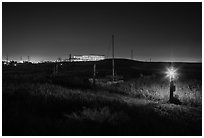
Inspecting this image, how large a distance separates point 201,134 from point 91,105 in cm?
331

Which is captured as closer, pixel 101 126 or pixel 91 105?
pixel 101 126

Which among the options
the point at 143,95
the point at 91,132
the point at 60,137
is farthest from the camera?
the point at 143,95

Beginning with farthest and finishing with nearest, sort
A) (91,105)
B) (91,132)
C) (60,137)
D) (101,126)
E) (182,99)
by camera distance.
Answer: (182,99) → (91,105) → (101,126) → (91,132) → (60,137)

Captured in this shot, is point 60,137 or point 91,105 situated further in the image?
point 91,105

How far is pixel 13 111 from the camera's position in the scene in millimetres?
4828

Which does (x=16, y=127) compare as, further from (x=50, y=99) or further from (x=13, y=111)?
(x=50, y=99)

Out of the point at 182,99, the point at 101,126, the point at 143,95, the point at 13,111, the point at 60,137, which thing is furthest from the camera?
the point at 143,95

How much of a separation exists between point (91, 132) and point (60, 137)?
69 centimetres

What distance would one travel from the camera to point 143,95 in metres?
10.3

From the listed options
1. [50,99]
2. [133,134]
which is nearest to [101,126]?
[133,134]

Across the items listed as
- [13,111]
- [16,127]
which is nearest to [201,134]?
[16,127]

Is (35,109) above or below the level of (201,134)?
above

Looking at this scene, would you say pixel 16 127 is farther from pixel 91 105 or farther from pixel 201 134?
pixel 201 134

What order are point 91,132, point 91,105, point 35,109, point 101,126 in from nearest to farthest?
point 91,132, point 101,126, point 35,109, point 91,105
